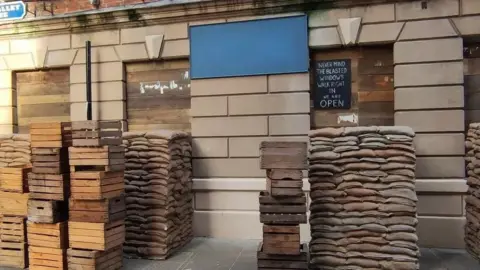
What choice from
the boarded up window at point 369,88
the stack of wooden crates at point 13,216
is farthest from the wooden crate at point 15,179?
the boarded up window at point 369,88

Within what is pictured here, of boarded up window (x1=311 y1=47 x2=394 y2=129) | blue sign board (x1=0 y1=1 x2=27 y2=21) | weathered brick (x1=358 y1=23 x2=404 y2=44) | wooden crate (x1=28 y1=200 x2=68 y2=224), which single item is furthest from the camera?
blue sign board (x1=0 y1=1 x2=27 y2=21)

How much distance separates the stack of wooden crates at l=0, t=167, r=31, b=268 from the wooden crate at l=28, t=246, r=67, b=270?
1.61ft

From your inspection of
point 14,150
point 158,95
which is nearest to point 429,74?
point 158,95

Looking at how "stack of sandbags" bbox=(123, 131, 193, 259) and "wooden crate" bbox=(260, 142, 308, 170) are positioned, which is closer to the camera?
"wooden crate" bbox=(260, 142, 308, 170)

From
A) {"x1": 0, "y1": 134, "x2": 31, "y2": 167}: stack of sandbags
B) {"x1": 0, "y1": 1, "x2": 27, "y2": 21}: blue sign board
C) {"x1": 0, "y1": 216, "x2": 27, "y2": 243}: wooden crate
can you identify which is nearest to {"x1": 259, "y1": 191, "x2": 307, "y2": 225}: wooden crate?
{"x1": 0, "y1": 216, "x2": 27, "y2": 243}: wooden crate

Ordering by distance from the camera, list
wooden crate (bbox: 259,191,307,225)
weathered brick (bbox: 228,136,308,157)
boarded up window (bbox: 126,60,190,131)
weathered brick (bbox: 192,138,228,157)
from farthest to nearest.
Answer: boarded up window (bbox: 126,60,190,131)
weathered brick (bbox: 192,138,228,157)
weathered brick (bbox: 228,136,308,157)
wooden crate (bbox: 259,191,307,225)

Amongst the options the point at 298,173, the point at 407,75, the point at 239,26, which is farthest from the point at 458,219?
the point at 239,26

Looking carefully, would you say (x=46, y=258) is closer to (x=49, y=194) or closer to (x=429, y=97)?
(x=49, y=194)

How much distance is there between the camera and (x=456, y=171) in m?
7.00

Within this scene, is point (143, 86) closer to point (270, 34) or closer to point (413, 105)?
point (270, 34)

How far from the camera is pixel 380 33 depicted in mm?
7332

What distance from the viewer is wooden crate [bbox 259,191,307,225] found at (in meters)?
5.33

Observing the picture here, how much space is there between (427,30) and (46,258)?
302 inches

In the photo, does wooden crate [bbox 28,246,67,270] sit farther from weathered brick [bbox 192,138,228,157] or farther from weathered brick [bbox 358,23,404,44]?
weathered brick [bbox 358,23,404,44]
